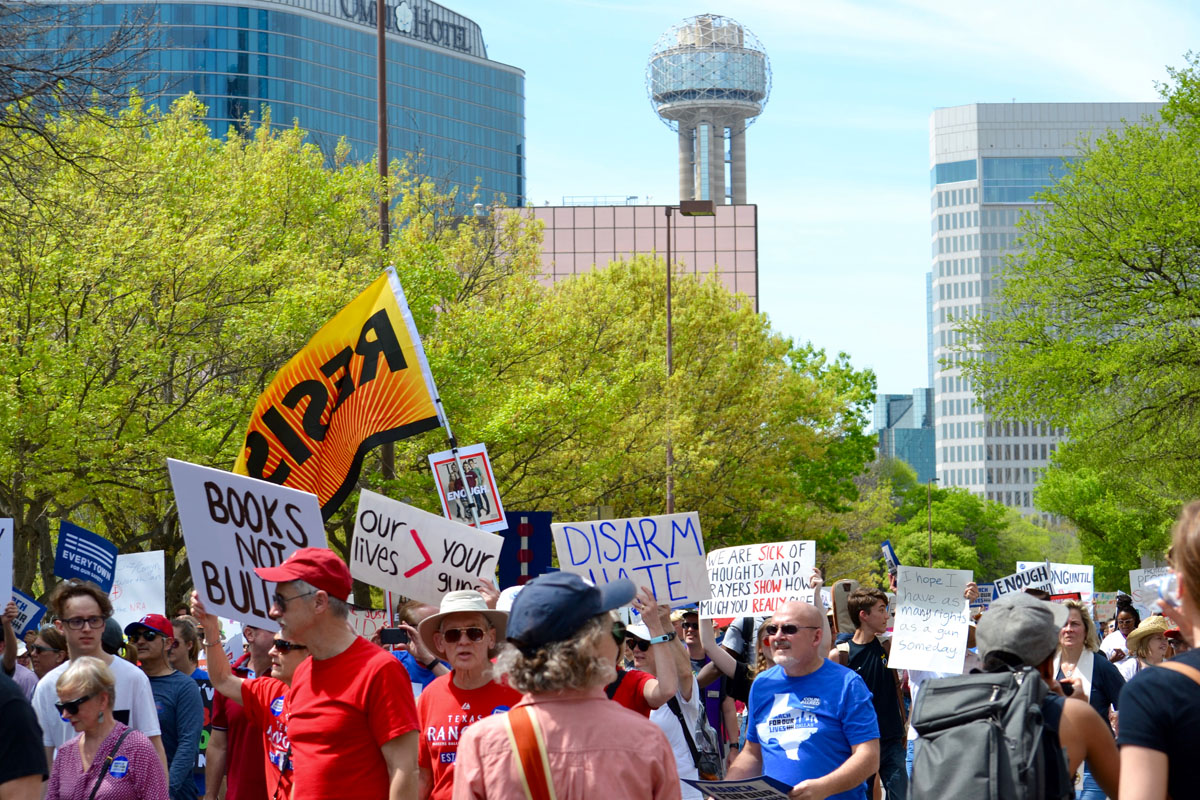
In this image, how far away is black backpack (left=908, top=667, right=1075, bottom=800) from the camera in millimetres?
4309

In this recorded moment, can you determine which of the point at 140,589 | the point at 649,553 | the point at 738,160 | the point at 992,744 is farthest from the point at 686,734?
the point at 738,160

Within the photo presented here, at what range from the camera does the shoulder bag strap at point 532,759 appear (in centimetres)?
381

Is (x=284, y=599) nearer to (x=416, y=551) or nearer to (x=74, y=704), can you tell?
(x=74, y=704)

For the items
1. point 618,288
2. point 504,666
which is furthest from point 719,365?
point 504,666

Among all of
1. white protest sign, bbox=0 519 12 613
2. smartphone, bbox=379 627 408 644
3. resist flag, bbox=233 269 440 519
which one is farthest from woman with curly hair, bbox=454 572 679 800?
white protest sign, bbox=0 519 12 613

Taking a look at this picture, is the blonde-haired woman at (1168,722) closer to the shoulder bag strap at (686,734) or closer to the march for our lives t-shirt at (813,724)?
the march for our lives t-shirt at (813,724)

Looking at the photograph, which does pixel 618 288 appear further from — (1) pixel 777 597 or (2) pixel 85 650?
(2) pixel 85 650

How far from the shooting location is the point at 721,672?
366 inches

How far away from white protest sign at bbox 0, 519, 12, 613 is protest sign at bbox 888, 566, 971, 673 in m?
7.32

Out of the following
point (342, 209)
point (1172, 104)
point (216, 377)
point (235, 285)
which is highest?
point (1172, 104)

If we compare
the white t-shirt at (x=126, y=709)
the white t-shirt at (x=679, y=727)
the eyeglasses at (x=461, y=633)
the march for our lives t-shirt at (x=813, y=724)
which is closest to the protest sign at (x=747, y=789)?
the march for our lives t-shirt at (x=813, y=724)

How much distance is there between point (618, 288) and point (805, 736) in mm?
36239

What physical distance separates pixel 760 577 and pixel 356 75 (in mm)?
125037

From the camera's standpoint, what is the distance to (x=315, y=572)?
5.34 metres
